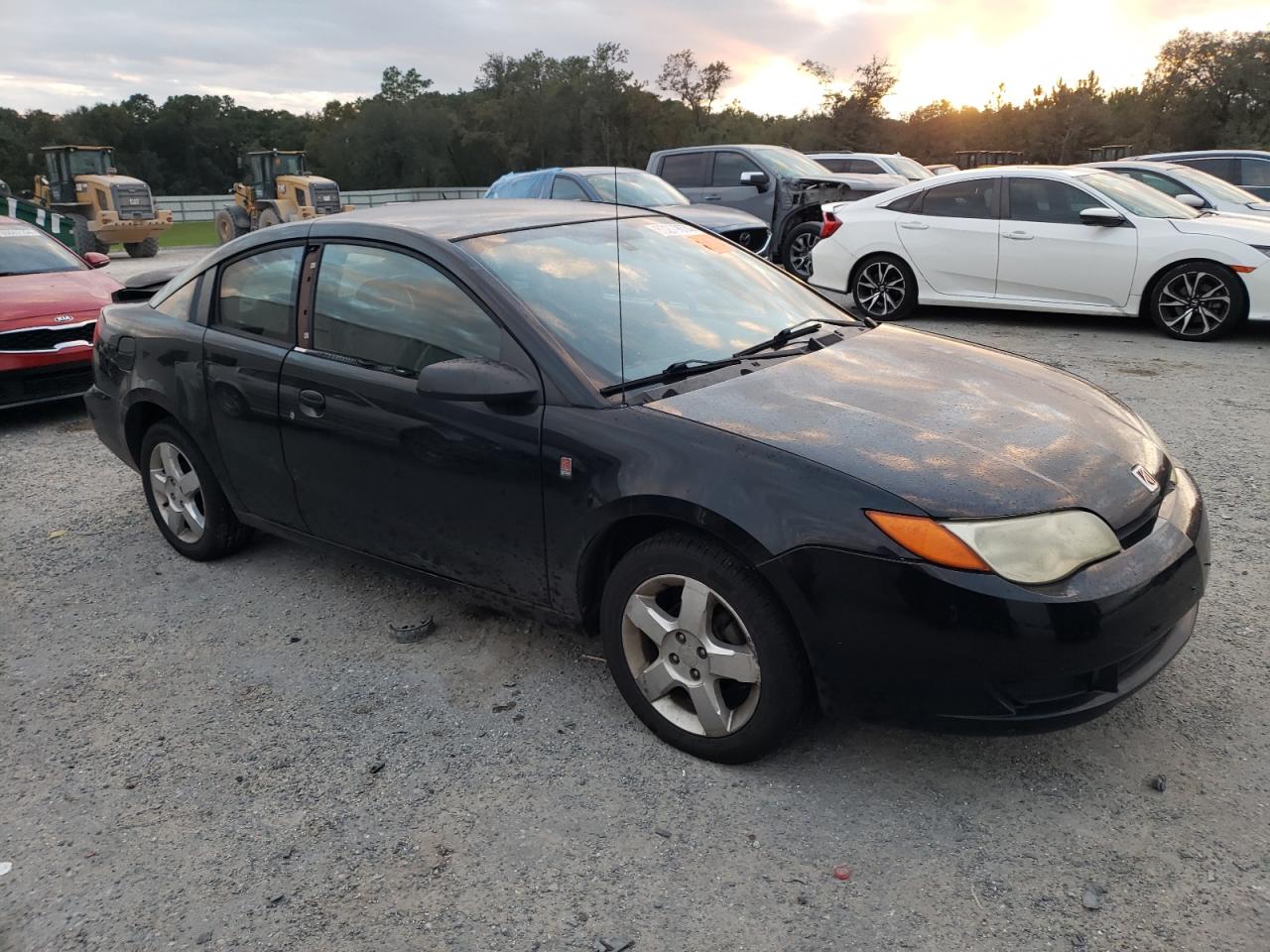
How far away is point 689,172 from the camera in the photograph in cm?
1387

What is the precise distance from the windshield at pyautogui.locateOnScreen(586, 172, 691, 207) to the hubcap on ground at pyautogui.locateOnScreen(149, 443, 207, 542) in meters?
7.38

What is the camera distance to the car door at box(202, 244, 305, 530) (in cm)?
381

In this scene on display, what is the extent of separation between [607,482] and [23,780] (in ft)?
6.57

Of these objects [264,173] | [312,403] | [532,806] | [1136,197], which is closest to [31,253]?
[312,403]

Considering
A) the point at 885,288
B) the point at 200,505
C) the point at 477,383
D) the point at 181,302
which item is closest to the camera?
the point at 477,383

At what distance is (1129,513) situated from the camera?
105 inches

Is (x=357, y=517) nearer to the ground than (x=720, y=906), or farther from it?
farther from it

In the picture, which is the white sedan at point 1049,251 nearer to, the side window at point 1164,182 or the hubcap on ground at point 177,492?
the side window at point 1164,182

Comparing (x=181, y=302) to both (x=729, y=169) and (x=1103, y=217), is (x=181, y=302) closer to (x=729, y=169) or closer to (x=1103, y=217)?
(x=1103, y=217)

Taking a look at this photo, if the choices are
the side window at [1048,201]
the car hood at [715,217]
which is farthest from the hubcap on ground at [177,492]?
the side window at [1048,201]

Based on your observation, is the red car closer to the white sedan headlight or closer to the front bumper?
the front bumper

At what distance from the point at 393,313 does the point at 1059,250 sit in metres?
7.48

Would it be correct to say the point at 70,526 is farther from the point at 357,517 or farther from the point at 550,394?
the point at 550,394

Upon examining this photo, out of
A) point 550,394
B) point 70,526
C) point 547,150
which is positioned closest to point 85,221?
point 70,526
